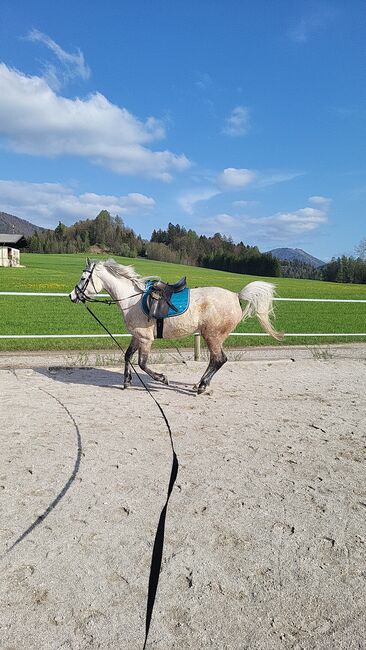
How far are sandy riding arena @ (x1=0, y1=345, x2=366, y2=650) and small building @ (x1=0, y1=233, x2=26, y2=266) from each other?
190 feet

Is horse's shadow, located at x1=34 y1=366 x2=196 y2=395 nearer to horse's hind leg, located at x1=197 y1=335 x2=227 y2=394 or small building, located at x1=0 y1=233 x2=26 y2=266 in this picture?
horse's hind leg, located at x1=197 y1=335 x2=227 y2=394

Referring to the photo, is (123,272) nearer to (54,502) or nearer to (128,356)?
(128,356)

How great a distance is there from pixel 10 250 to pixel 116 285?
59.0 metres

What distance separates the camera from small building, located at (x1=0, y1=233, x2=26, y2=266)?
192 feet

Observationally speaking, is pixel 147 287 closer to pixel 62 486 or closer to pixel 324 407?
pixel 324 407

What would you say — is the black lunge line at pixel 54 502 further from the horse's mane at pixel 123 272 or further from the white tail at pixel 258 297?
the white tail at pixel 258 297

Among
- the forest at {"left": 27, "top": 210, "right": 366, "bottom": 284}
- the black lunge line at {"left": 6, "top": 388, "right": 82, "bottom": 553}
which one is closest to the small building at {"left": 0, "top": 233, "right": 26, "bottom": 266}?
the forest at {"left": 27, "top": 210, "right": 366, "bottom": 284}

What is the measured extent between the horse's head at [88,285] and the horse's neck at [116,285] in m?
0.11

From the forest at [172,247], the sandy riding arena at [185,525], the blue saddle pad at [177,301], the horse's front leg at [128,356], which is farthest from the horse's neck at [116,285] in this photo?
the forest at [172,247]

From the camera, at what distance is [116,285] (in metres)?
6.87

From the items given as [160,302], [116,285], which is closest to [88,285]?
[116,285]

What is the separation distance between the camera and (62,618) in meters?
2.18

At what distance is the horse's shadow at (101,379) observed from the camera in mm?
7120

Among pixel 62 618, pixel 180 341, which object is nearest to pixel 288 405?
pixel 62 618
